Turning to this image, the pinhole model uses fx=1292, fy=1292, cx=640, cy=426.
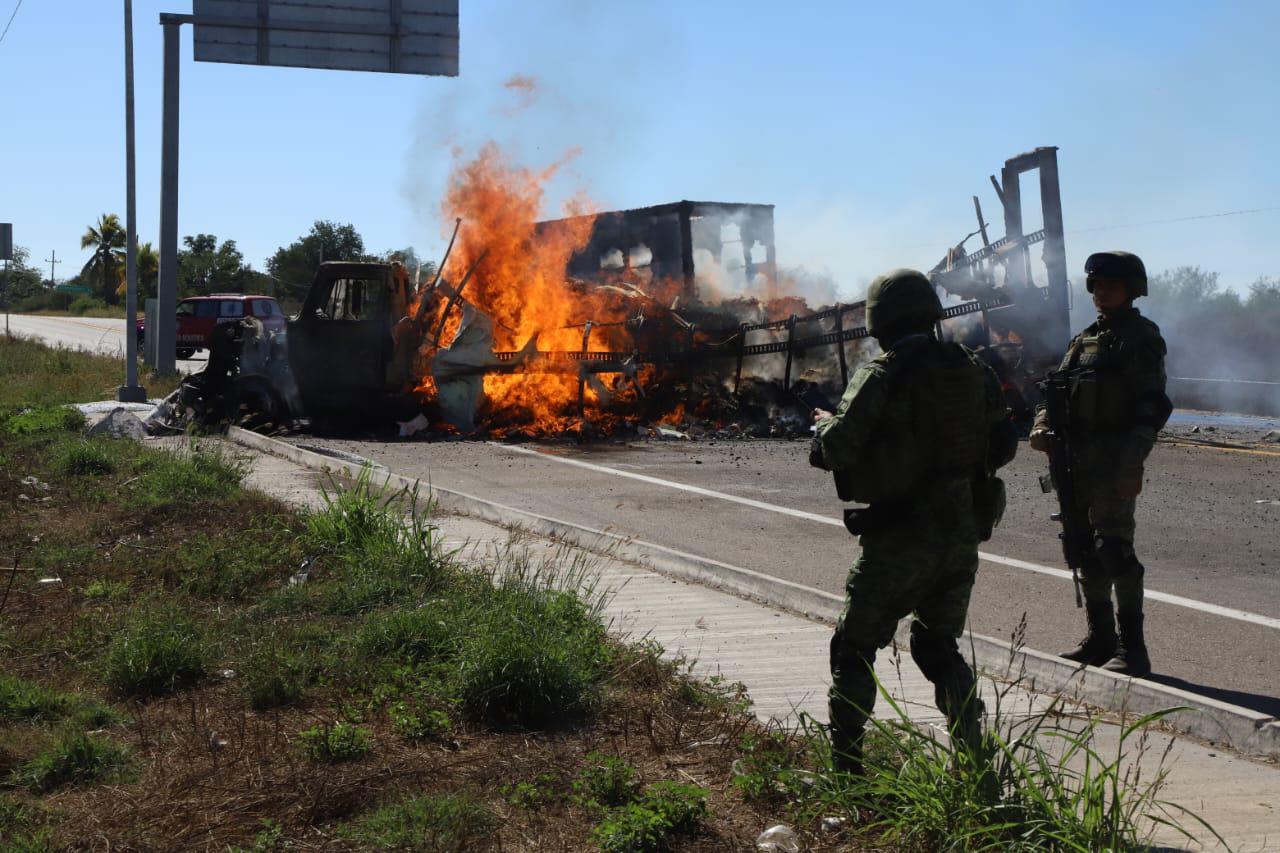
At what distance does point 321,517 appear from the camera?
7.91 metres

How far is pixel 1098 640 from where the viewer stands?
18.7 feet

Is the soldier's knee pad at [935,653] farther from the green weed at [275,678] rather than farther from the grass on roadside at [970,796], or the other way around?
the green weed at [275,678]

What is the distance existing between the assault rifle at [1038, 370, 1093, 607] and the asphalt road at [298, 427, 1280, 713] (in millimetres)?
606

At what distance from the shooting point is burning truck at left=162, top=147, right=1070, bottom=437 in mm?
16422

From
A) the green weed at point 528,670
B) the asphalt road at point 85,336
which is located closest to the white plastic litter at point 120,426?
the green weed at point 528,670

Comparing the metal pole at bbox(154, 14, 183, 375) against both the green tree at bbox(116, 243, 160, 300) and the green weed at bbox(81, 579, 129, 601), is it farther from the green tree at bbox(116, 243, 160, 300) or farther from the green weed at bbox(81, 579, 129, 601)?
the green tree at bbox(116, 243, 160, 300)

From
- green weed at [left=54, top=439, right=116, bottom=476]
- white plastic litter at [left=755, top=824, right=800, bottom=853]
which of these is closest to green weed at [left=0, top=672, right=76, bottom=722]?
white plastic litter at [left=755, top=824, right=800, bottom=853]

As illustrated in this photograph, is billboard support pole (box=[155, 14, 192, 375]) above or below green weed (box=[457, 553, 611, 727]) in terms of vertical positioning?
above

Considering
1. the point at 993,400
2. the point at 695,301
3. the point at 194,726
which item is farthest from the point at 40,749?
the point at 695,301

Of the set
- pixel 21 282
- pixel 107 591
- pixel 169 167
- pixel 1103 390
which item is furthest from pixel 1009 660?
pixel 21 282

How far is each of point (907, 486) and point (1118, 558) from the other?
2.21 meters

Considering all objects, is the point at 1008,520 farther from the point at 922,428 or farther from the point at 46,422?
the point at 46,422

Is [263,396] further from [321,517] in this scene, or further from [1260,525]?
[1260,525]

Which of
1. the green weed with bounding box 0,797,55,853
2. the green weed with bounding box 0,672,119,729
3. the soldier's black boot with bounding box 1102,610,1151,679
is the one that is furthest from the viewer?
the soldier's black boot with bounding box 1102,610,1151,679
